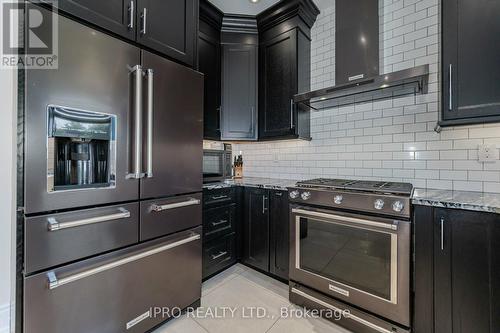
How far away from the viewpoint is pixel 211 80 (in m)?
2.49

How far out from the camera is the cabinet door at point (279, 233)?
2141 millimetres

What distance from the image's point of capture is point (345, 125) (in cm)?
236

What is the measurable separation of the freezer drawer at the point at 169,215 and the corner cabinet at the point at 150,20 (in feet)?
3.43

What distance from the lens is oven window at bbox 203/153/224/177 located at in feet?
8.05

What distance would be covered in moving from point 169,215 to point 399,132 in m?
2.07

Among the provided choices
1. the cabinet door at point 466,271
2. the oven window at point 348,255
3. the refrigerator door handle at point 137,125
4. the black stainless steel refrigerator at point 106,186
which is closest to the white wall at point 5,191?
the black stainless steel refrigerator at point 106,186

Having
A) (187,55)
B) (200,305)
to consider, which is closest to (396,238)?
(200,305)

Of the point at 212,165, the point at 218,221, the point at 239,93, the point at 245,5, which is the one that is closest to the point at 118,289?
the point at 218,221

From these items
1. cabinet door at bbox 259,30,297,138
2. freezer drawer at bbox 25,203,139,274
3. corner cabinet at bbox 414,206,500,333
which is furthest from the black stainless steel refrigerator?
corner cabinet at bbox 414,206,500,333

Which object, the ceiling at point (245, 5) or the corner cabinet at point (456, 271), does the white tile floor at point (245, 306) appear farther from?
the ceiling at point (245, 5)

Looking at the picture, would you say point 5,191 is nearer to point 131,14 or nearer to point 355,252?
point 131,14

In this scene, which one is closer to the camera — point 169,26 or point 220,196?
point 169,26

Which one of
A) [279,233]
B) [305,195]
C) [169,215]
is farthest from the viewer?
[279,233]

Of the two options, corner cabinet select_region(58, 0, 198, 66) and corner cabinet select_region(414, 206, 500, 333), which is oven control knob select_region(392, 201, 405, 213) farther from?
corner cabinet select_region(58, 0, 198, 66)
